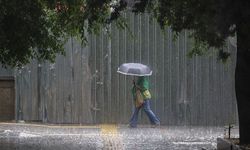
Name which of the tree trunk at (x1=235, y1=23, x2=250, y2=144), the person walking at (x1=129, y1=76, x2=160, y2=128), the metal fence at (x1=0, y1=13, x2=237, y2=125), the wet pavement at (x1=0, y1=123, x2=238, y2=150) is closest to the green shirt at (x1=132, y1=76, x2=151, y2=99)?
the person walking at (x1=129, y1=76, x2=160, y2=128)

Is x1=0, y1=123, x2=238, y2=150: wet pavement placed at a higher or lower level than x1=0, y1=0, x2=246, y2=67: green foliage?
lower

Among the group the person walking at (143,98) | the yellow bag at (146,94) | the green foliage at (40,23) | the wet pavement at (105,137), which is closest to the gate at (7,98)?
the wet pavement at (105,137)

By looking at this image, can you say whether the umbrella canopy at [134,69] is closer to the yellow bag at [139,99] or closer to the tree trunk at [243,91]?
the yellow bag at [139,99]

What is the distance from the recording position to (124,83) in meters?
20.2

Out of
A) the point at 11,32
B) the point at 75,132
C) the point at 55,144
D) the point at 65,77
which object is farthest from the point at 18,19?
the point at 65,77

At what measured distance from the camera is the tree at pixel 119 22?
24.2 feet

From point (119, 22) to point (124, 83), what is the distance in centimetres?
633

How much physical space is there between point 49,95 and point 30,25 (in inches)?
290

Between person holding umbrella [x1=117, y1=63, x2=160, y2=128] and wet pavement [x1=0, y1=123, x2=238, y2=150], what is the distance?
421mm

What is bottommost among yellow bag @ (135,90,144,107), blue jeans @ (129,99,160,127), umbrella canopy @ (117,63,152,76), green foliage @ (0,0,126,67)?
blue jeans @ (129,99,160,127)

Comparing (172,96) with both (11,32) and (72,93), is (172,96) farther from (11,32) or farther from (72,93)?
(11,32)

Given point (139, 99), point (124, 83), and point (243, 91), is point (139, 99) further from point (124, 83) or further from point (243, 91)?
point (243, 91)

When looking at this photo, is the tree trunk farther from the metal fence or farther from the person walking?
the metal fence

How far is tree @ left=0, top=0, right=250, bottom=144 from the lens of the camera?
24.2 feet
